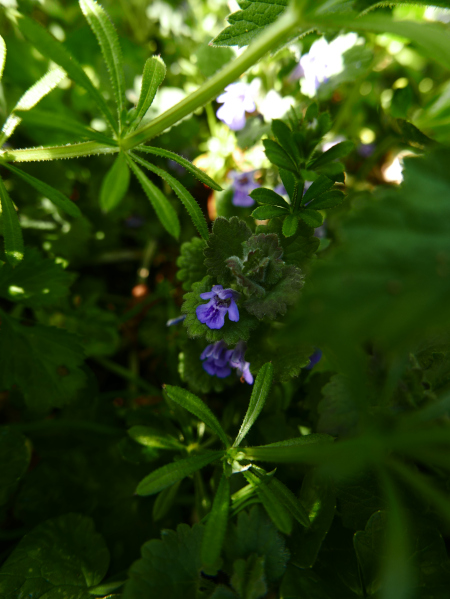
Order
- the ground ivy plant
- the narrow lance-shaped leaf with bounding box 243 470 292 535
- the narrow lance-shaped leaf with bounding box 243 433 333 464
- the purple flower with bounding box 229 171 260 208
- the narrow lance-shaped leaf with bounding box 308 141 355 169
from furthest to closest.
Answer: the purple flower with bounding box 229 171 260 208, the narrow lance-shaped leaf with bounding box 308 141 355 169, the narrow lance-shaped leaf with bounding box 243 470 292 535, the narrow lance-shaped leaf with bounding box 243 433 333 464, the ground ivy plant

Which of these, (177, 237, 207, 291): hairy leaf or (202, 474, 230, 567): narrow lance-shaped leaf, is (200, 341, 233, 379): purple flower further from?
(202, 474, 230, 567): narrow lance-shaped leaf

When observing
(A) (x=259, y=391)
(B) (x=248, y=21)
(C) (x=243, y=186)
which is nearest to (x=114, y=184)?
(B) (x=248, y=21)

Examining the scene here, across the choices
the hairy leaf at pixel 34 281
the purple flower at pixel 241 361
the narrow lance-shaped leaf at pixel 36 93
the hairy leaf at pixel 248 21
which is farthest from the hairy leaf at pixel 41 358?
the hairy leaf at pixel 248 21

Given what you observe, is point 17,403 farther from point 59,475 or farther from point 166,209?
point 166,209

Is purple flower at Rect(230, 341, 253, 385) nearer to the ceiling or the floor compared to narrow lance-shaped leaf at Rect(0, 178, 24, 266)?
nearer to the floor

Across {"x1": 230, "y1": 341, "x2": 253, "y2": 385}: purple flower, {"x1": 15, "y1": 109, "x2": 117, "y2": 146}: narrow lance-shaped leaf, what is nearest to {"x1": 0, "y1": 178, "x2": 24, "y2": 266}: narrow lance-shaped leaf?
{"x1": 15, "y1": 109, "x2": 117, "y2": 146}: narrow lance-shaped leaf

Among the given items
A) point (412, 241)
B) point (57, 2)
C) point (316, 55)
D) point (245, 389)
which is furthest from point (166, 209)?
point (57, 2)
